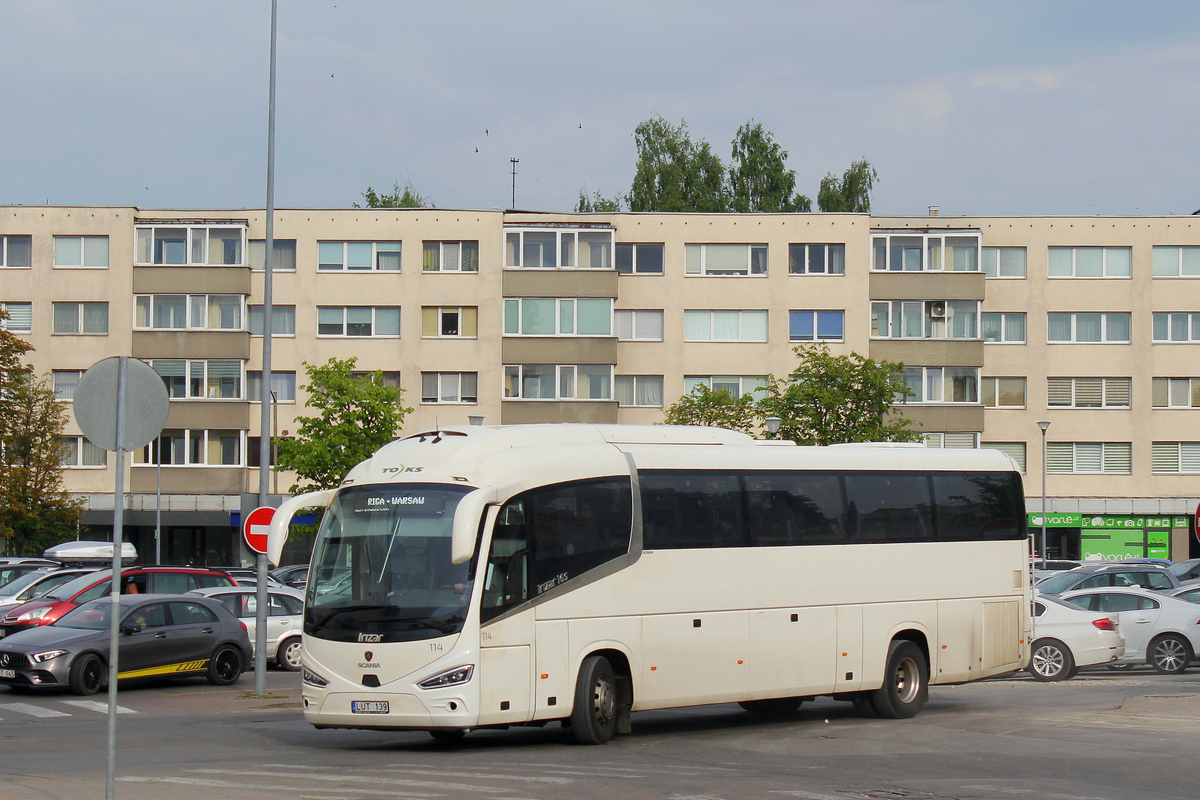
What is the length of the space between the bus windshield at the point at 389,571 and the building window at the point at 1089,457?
161ft

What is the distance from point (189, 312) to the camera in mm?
56812

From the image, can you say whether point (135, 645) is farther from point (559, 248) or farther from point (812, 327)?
point (812, 327)

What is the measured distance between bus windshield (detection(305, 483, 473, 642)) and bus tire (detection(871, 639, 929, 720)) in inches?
241

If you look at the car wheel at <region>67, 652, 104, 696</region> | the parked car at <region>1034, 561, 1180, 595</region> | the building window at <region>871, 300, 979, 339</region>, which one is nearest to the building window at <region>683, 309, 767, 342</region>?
the building window at <region>871, 300, 979, 339</region>

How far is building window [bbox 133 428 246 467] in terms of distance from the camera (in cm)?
5647

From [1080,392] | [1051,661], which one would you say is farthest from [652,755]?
[1080,392]

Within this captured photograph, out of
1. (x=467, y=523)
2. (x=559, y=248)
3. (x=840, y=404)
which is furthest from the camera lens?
(x=559, y=248)

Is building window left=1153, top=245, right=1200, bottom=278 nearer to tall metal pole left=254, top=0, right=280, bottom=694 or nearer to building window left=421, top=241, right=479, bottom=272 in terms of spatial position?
building window left=421, top=241, right=479, bottom=272

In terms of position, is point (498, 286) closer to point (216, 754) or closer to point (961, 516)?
point (961, 516)

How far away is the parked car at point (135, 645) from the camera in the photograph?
20.1m

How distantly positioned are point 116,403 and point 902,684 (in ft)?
36.2

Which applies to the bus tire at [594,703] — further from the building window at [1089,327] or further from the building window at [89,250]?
the building window at [1089,327]

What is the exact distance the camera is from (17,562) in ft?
109

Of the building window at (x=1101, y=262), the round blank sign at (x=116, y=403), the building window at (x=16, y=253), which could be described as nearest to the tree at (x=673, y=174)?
the building window at (x=1101, y=262)
